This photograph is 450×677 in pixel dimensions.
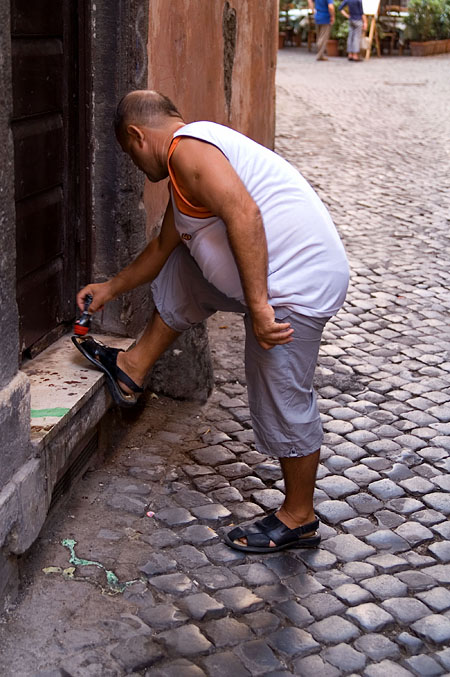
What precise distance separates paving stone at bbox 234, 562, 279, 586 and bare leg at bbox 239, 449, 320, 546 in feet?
0.35

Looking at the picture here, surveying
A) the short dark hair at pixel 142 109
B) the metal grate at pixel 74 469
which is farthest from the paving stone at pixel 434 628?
the short dark hair at pixel 142 109

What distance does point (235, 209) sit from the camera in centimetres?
299

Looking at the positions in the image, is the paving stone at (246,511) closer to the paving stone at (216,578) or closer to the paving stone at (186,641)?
the paving stone at (216,578)


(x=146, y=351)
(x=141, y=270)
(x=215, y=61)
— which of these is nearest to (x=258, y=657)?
(x=146, y=351)

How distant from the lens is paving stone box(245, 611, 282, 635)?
3.02 metres

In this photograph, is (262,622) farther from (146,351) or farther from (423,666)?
(146,351)

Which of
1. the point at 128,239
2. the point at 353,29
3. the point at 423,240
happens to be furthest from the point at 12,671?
the point at 353,29

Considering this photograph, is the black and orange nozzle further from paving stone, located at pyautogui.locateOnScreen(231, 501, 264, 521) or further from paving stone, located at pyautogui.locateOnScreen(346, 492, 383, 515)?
paving stone, located at pyautogui.locateOnScreen(346, 492, 383, 515)

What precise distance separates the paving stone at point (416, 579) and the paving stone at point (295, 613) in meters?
0.40

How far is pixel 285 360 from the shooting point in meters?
3.24

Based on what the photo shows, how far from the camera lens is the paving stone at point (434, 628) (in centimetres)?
300

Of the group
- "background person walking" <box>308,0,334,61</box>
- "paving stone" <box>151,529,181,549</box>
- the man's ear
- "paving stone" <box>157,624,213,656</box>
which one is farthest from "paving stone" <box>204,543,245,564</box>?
"background person walking" <box>308,0,334,61</box>

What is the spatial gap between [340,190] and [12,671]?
7.76 m

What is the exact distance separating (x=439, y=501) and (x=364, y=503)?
0.30m
